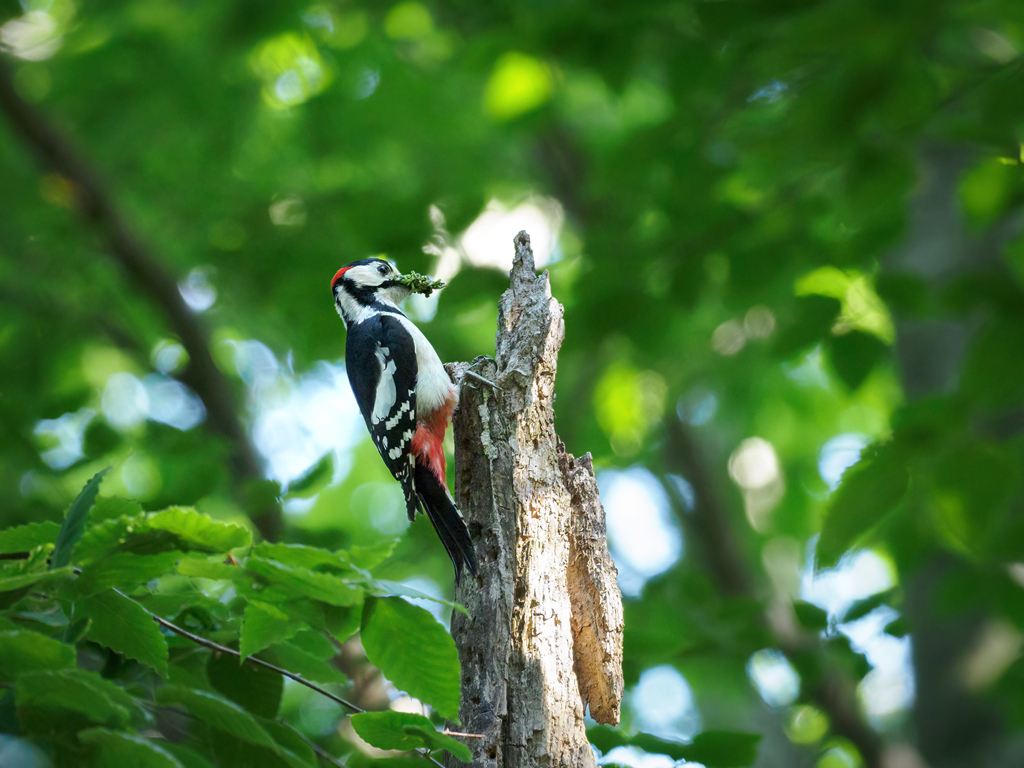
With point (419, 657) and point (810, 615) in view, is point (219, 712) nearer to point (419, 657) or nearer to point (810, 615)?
point (419, 657)

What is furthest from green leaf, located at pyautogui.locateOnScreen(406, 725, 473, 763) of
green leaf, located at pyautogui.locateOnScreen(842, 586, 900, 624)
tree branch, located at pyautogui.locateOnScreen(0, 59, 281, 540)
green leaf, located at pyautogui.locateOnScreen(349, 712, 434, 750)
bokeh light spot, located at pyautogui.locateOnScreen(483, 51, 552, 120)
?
bokeh light spot, located at pyautogui.locateOnScreen(483, 51, 552, 120)

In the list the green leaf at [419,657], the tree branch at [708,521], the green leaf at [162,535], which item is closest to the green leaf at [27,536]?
the green leaf at [162,535]

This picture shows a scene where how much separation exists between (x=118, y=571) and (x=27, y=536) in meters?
0.24

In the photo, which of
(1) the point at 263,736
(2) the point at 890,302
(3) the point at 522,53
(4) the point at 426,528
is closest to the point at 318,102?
(3) the point at 522,53

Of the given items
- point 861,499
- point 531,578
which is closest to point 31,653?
point 531,578

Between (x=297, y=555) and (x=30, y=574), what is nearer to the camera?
(x=30, y=574)

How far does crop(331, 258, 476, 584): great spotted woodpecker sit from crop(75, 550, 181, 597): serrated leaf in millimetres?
1082

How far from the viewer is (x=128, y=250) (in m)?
4.33

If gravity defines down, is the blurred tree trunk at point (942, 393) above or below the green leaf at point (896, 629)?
above

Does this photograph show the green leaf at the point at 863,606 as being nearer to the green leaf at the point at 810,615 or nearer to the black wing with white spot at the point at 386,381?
the green leaf at the point at 810,615

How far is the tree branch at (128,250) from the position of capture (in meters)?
4.27

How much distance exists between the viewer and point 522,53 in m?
3.22

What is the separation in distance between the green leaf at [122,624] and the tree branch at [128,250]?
10.2 feet

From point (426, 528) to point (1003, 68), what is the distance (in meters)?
2.40
